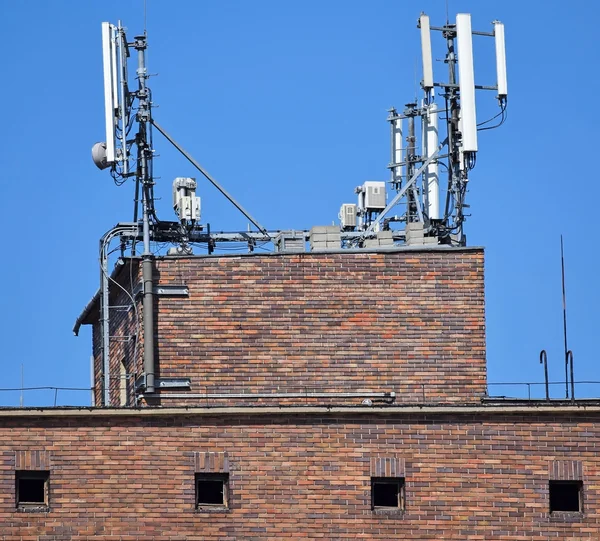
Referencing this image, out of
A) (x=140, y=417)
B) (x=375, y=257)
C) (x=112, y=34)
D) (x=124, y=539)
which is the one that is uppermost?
(x=112, y=34)

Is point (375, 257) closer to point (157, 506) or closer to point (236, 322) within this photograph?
point (236, 322)

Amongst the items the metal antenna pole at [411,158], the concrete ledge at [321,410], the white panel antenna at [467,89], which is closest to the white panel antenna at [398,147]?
the metal antenna pole at [411,158]

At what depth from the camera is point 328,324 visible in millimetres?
56594

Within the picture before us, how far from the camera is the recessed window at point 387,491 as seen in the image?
5062 centimetres

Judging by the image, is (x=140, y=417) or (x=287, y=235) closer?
(x=140, y=417)

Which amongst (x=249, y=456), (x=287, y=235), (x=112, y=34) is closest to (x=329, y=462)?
(x=249, y=456)

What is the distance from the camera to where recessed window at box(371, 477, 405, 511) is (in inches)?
1993

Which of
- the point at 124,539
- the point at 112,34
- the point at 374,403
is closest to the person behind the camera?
the point at 124,539

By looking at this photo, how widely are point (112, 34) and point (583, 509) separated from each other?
20.4m

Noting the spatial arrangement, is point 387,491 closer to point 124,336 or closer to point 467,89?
point 124,336

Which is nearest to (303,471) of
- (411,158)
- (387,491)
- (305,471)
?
(305,471)

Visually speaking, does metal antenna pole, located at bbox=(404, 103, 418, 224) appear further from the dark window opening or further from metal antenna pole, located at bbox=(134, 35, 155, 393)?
the dark window opening

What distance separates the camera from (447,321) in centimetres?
5653

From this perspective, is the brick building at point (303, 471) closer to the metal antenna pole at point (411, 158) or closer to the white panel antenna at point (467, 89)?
the white panel antenna at point (467, 89)
